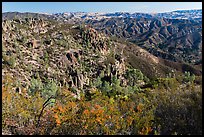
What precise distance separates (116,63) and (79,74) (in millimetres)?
17706

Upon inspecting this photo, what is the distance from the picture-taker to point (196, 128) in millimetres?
5402

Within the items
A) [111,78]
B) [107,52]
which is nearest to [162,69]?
[107,52]

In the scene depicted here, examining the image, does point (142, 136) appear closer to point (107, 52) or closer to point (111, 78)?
point (111, 78)

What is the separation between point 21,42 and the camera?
6562 cm

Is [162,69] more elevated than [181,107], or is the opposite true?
[181,107]

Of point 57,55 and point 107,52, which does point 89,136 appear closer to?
point 57,55

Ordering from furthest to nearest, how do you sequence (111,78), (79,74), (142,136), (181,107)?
(111,78), (79,74), (181,107), (142,136)

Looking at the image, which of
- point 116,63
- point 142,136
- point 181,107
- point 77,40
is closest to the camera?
point 142,136

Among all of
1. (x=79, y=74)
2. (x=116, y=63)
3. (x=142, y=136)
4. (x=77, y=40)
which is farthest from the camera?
(x=77, y=40)

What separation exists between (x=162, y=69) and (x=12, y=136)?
9454cm

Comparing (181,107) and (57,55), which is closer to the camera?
(181,107)

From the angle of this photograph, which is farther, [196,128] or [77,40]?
[77,40]

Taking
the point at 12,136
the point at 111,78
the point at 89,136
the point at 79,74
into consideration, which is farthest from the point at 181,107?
the point at 111,78

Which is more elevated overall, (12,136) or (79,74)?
(12,136)
